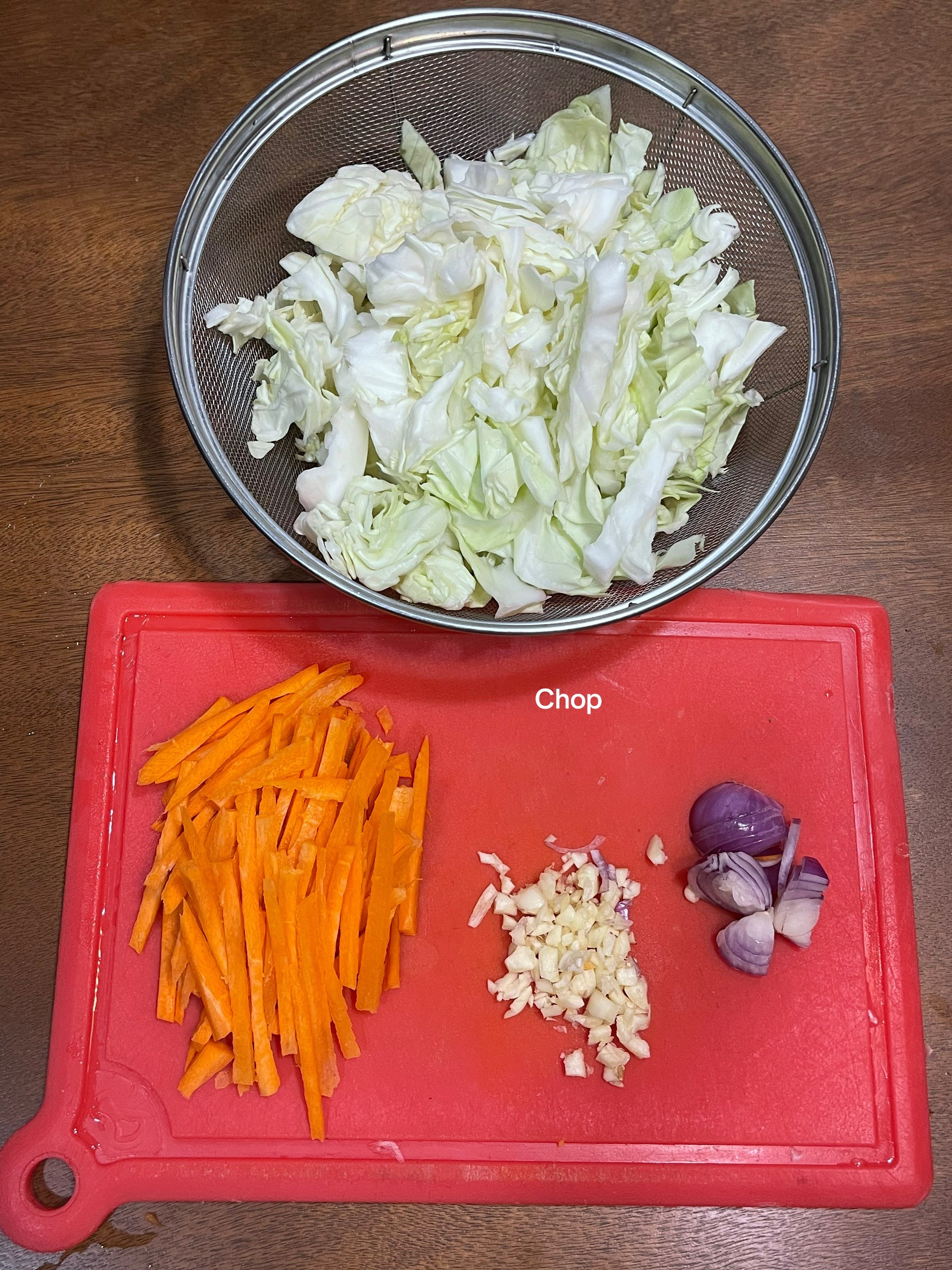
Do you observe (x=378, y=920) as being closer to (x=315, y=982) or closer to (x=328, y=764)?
(x=315, y=982)

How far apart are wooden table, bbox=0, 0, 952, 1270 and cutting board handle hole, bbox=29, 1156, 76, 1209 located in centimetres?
9

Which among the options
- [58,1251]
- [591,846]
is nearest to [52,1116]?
[58,1251]

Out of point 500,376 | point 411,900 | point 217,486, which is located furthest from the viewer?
point 217,486

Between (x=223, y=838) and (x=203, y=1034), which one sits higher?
(x=223, y=838)

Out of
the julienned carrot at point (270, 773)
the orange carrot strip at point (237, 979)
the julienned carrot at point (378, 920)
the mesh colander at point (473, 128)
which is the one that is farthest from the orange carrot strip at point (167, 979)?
the mesh colander at point (473, 128)

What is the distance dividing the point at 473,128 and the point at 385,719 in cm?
112

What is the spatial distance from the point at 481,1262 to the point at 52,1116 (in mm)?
785

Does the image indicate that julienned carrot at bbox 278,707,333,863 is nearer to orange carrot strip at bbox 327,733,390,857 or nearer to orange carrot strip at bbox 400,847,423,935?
orange carrot strip at bbox 327,733,390,857

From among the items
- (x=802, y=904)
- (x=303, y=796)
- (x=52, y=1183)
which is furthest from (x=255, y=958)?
(x=802, y=904)

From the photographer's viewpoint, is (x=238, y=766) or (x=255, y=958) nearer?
(x=255, y=958)

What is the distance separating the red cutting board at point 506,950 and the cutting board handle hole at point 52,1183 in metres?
0.02

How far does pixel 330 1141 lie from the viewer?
1.68 meters

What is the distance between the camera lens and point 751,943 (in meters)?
1.71

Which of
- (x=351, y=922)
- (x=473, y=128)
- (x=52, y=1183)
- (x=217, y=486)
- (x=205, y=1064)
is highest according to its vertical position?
(x=473, y=128)
